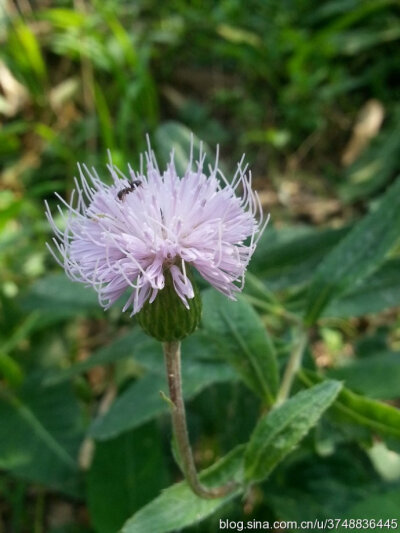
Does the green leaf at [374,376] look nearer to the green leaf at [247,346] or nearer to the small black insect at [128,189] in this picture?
the green leaf at [247,346]

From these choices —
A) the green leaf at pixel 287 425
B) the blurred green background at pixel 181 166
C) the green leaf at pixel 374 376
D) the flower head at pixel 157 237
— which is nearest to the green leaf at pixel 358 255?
the blurred green background at pixel 181 166

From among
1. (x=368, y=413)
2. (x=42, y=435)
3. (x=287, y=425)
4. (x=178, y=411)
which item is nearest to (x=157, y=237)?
(x=178, y=411)

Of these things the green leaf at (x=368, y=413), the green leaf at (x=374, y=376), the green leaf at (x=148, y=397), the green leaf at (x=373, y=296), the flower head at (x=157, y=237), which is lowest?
the green leaf at (x=374, y=376)

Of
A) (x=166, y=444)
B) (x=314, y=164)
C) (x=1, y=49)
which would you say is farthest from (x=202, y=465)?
(x=1, y=49)

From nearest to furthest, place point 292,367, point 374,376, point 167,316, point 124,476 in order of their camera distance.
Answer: point 167,316
point 292,367
point 374,376
point 124,476

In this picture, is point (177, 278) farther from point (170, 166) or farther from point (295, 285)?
point (295, 285)

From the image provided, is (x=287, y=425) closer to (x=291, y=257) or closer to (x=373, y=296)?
(x=373, y=296)
